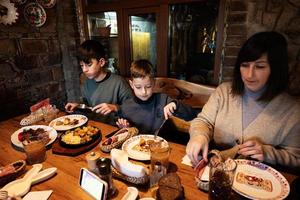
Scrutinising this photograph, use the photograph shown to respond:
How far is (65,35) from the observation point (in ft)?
8.79

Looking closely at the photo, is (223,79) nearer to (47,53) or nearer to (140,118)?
(140,118)

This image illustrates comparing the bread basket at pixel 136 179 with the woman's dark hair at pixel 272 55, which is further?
the woman's dark hair at pixel 272 55

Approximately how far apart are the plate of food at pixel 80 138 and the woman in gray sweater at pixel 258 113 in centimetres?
54

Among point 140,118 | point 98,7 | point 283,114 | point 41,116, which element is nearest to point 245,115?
point 283,114

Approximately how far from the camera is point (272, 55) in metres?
1.03

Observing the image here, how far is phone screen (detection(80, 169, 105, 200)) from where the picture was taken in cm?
74

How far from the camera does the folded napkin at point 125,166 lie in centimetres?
81

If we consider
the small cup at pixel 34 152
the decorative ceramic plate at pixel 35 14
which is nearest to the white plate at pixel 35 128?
the small cup at pixel 34 152

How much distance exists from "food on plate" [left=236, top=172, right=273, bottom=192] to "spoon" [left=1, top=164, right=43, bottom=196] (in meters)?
0.84

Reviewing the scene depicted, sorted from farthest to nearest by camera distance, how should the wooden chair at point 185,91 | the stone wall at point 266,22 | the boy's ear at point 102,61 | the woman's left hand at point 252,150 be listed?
the boy's ear at point 102,61, the wooden chair at point 185,91, the stone wall at point 266,22, the woman's left hand at point 252,150

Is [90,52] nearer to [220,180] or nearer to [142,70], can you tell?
[142,70]

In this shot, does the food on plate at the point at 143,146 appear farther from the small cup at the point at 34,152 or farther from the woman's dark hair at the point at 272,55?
the woman's dark hair at the point at 272,55

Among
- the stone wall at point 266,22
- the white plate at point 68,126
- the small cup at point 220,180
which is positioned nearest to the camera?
the small cup at point 220,180

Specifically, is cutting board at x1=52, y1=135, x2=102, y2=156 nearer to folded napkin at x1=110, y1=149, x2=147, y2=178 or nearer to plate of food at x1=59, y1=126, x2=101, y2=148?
plate of food at x1=59, y1=126, x2=101, y2=148
